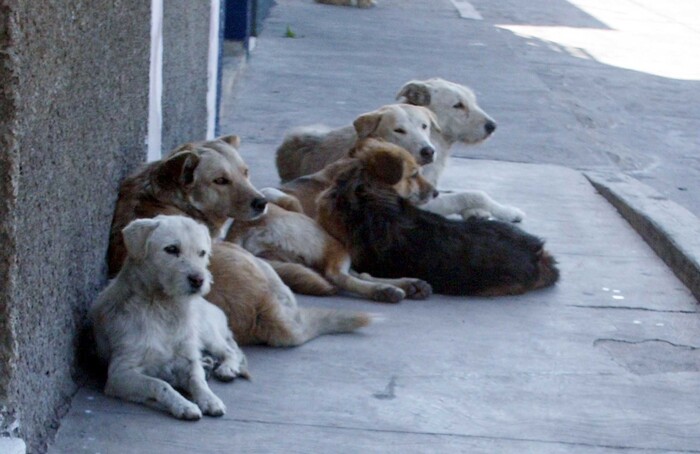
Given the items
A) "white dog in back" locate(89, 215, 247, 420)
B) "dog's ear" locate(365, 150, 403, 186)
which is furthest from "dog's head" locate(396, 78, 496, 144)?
"white dog in back" locate(89, 215, 247, 420)

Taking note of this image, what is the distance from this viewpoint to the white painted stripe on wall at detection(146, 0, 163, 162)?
624 cm

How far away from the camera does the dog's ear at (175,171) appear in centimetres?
548

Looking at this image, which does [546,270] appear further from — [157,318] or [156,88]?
[157,318]

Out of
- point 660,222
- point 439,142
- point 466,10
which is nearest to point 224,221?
point 439,142

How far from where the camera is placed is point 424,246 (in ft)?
20.5

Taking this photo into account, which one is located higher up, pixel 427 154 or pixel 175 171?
pixel 175 171

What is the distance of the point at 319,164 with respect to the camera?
773 centimetres

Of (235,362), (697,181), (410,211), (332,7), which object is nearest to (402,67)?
(697,181)

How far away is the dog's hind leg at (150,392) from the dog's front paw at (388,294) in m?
1.87

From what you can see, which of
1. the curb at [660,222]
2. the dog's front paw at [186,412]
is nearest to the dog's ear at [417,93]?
the curb at [660,222]

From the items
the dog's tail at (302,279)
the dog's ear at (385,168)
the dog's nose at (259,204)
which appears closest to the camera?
the dog's nose at (259,204)

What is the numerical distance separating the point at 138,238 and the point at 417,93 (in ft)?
12.9

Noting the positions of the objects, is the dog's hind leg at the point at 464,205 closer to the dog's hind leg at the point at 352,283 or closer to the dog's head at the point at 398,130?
the dog's head at the point at 398,130

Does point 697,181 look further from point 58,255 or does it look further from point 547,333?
point 58,255
